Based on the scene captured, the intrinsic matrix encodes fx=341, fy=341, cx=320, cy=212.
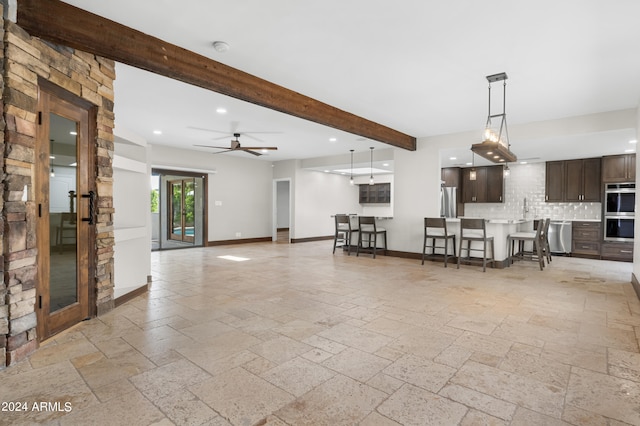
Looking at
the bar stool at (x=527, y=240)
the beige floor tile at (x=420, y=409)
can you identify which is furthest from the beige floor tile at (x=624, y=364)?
the bar stool at (x=527, y=240)

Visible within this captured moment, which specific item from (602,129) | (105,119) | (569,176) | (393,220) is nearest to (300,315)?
(105,119)

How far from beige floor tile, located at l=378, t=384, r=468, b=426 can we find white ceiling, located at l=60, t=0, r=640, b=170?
256 centimetres

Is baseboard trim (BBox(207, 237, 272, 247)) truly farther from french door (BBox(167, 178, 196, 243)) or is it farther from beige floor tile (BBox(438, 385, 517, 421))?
beige floor tile (BBox(438, 385, 517, 421))

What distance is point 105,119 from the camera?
3.21m

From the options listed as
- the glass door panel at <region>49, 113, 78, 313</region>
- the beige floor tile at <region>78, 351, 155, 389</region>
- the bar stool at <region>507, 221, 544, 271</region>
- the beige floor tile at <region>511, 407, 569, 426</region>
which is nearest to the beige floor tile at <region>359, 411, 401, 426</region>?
the beige floor tile at <region>511, 407, 569, 426</region>

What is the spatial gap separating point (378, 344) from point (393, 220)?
4.94 meters

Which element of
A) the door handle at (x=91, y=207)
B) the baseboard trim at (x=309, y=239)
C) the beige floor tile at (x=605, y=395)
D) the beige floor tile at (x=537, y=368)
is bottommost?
the beige floor tile at (x=605, y=395)

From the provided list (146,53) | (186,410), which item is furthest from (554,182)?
(186,410)

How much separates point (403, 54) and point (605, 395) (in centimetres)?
295

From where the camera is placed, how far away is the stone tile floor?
1.72m

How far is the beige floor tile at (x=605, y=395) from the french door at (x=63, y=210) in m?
3.52

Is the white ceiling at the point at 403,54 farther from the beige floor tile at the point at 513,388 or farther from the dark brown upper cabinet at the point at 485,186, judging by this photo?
the dark brown upper cabinet at the point at 485,186

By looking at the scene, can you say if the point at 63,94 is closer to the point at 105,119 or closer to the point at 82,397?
the point at 105,119

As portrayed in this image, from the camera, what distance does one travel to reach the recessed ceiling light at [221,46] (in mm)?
3025
